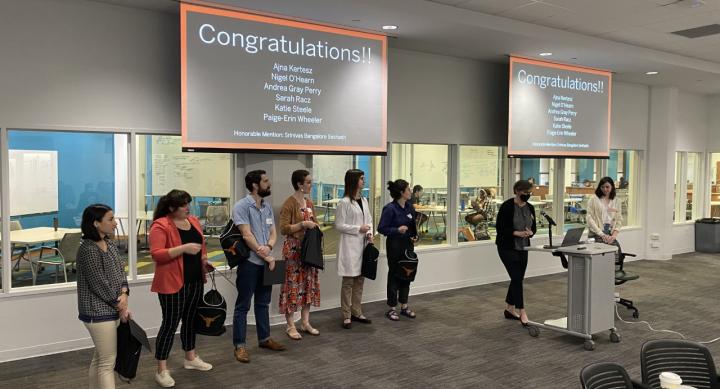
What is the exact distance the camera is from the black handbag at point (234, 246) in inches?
171

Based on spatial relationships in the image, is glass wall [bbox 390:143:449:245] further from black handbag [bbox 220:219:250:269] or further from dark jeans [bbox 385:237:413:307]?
black handbag [bbox 220:219:250:269]

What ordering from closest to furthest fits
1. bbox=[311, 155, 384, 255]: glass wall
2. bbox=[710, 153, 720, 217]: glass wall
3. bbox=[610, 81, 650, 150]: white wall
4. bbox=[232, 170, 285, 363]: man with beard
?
1. bbox=[232, 170, 285, 363]: man with beard
2. bbox=[311, 155, 384, 255]: glass wall
3. bbox=[610, 81, 650, 150]: white wall
4. bbox=[710, 153, 720, 217]: glass wall

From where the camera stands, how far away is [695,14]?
18.9ft

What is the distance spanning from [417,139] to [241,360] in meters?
3.62

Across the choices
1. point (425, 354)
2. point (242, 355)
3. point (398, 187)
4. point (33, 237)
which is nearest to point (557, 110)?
point (398, 187)

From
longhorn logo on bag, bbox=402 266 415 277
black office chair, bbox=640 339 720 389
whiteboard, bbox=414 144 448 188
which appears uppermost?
whiteboard, bbox=414 144 448 188

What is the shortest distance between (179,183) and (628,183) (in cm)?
789

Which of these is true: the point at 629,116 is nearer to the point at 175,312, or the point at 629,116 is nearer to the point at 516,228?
the point at 516,228

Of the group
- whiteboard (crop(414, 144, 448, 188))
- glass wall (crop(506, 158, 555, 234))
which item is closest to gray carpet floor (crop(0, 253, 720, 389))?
whiteboard (crop(414, 144, 448, 188))

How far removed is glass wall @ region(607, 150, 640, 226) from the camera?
9719mm

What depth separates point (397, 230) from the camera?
559 cm

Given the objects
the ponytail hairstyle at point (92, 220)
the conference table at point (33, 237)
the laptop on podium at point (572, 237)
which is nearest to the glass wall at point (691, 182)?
the laptop on podium at point (572, 237)

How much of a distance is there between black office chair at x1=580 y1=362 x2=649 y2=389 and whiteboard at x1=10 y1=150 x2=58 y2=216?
15.0ft

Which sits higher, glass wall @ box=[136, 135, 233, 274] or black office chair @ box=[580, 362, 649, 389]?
glass wall @ box=[136, 135, 233, 274]
